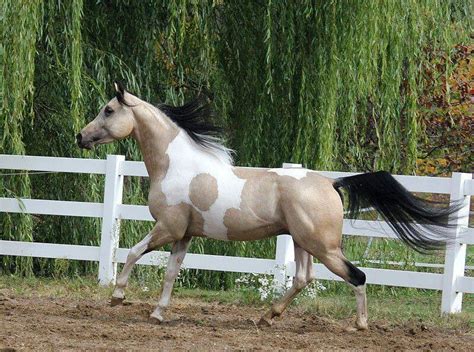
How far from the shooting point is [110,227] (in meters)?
10.5

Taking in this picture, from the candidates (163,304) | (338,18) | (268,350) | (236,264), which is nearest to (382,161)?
(338,18)

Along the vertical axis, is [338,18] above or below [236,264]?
above

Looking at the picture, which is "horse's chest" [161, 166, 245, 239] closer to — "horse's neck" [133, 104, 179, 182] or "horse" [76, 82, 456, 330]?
"horse" [76, 82, 456, 330]

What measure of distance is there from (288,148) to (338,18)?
142 cm

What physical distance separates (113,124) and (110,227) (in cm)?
229

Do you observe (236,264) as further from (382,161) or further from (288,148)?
(382,161)

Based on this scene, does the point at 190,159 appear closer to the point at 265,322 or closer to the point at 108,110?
the point at 108,110

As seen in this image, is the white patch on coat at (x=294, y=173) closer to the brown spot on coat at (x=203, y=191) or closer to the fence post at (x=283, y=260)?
the brown spot on coat at (x=203, y=191)

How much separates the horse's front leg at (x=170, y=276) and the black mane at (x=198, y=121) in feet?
2.59

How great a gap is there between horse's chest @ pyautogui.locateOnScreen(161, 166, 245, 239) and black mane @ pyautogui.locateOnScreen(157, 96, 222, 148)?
1.00 ft

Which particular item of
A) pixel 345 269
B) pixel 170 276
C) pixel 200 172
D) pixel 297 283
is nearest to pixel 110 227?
pixel 170 276

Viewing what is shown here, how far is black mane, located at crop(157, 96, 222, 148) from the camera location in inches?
331

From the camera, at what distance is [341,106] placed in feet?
36.4

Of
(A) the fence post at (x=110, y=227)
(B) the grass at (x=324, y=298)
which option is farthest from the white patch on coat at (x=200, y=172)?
(A) the fence post at (x=110, y=227)
